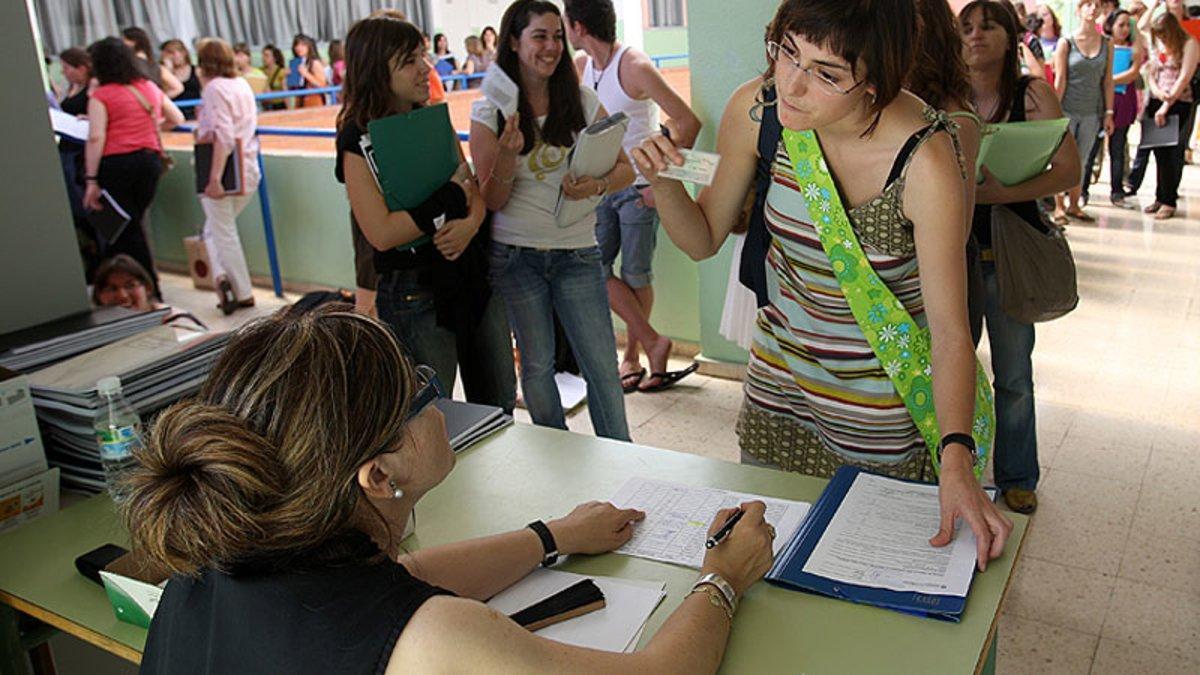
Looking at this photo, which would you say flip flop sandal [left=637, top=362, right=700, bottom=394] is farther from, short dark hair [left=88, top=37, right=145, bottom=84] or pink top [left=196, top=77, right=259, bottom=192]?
short dark hair [left=88, top=37, right=145, bottom=84]

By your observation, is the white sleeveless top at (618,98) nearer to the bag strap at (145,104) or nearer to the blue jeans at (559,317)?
the blue jeans at (559,317)

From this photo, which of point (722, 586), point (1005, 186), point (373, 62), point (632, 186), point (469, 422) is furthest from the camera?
point (632, 186)

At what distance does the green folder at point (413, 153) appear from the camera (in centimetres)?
253

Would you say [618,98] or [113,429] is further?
[618,98]

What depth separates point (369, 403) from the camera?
1.03 m

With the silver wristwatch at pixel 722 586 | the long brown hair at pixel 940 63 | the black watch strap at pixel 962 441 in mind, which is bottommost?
the silver wristwatch at pixel 722 586

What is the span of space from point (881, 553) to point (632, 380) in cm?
281

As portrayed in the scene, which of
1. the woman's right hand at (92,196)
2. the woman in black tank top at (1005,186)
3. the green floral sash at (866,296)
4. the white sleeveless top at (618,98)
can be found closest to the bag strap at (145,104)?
the woman's right hand at (92,196)

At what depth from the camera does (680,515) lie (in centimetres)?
158

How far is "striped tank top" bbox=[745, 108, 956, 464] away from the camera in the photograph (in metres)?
1.55

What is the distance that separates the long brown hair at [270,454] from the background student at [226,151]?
189 inches

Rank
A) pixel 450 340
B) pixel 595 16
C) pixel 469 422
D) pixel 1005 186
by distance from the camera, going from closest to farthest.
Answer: pixel 469 422 < pixel 1005 186 < pixel 450 340 < pixel 595 16

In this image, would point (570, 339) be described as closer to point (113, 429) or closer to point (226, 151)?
point (113, 429)

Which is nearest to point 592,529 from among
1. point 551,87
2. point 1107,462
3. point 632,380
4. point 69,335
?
point 69,335
